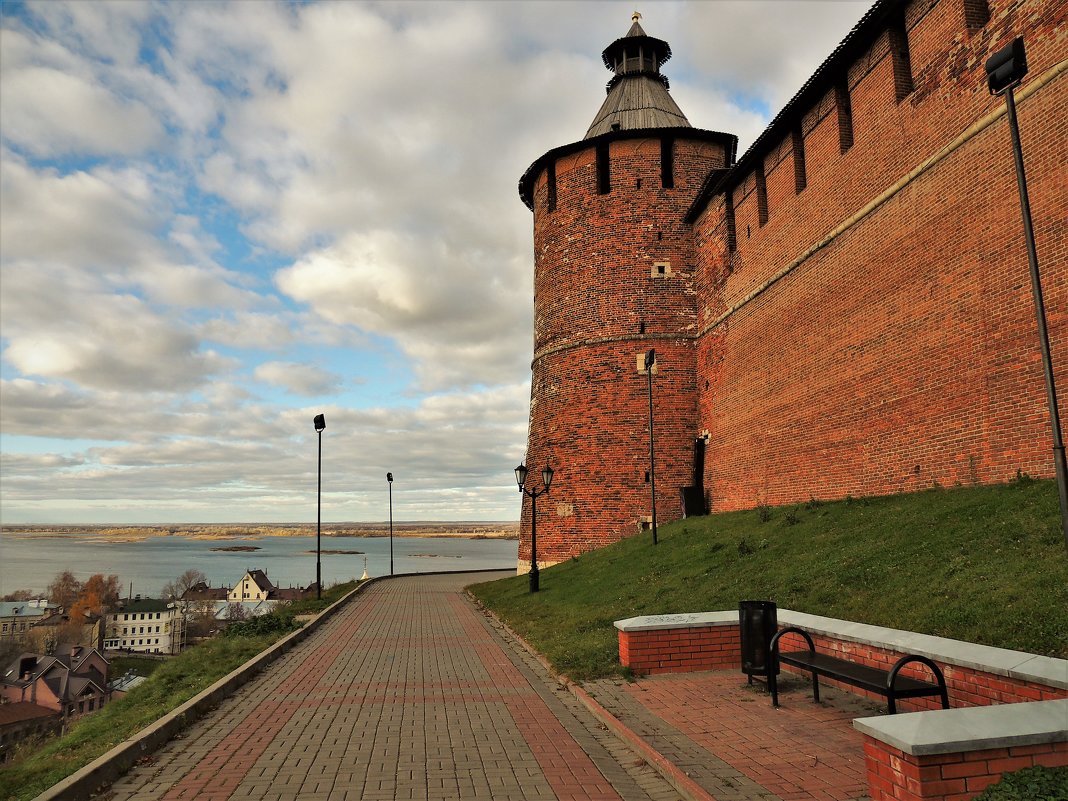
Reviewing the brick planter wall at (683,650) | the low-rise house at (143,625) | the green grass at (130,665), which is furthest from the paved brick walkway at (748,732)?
the low-rise house at (143,625)

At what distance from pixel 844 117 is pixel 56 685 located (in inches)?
1604

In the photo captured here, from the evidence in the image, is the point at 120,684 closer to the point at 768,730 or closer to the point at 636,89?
the point at 636,89

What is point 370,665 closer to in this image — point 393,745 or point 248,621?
point 393,745

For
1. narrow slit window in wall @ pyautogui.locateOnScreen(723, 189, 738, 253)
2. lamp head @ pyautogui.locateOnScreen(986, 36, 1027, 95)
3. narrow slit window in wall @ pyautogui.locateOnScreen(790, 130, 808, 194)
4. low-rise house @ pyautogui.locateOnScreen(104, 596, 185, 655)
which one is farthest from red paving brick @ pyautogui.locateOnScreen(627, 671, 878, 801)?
low-rise house @ pyautogui.locateOnScreen(104, 596, 185, 655)

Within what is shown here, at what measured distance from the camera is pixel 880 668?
5.96 metres

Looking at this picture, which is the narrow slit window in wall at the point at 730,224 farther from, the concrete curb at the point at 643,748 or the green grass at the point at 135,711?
the concrete curb at the point at 643,748

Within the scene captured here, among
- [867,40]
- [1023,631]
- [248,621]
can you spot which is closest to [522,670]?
[1023,631]

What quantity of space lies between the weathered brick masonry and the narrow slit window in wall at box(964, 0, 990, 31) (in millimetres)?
38

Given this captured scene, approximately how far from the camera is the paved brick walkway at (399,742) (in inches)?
186

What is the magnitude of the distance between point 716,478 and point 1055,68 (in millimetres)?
13941

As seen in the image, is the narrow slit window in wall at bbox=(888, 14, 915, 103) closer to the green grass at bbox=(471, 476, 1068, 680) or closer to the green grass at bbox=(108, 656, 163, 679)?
the green grass at bbox=(471, 476, 1068, 680)

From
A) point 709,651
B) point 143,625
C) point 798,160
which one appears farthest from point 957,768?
point 143,625

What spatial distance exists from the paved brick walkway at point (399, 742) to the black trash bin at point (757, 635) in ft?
5.45

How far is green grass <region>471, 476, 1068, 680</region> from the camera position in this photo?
21.0 feet
